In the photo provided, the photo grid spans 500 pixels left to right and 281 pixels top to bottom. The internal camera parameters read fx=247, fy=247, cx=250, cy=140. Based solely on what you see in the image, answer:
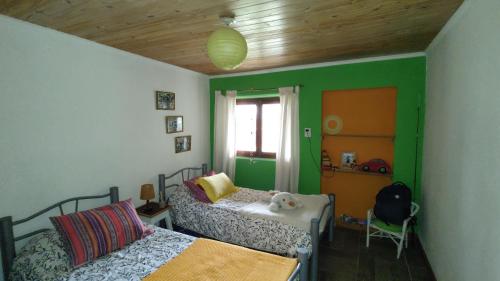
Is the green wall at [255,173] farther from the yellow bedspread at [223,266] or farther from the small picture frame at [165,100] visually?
the yellow bedspread at [223,266]

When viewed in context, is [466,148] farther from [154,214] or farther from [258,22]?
[154,214]

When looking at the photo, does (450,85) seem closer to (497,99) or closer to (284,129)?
(497,99)

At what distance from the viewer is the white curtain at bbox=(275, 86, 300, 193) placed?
371cm

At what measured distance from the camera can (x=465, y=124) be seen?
70.1 inches

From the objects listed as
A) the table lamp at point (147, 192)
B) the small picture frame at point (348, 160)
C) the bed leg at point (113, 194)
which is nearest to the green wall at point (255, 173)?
the small picture frame at point (348, 160)

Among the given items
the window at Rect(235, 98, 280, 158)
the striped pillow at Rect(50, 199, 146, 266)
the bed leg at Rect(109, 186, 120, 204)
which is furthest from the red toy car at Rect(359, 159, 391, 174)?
the bed leg at Rect(109, 186, 120, 204)

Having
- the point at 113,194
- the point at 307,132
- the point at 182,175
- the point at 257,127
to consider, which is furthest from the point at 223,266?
the point at 257,127

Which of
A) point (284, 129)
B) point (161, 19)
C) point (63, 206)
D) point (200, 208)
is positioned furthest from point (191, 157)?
point (161, 19)

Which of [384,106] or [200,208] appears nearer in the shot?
[200,208]

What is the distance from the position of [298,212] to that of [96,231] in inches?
76.2

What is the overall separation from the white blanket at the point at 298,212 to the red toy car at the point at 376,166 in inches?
27.8

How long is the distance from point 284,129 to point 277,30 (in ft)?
5.73

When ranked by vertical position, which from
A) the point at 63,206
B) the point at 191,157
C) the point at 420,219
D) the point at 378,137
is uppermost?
the point at 378,137

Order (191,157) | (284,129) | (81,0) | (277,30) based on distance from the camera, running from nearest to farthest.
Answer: (81,0), (277,30), (284,129), (191,157)
